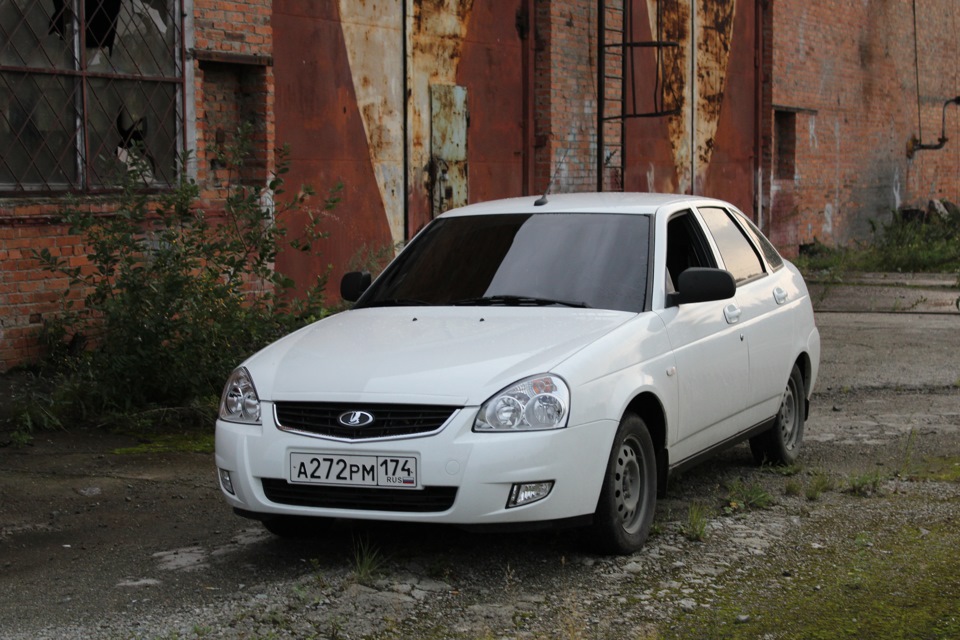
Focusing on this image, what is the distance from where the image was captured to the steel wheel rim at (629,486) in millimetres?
5293

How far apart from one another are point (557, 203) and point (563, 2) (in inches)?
375

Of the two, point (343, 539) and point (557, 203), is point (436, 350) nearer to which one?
point (343, 539)

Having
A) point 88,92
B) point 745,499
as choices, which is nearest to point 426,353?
point 745,499

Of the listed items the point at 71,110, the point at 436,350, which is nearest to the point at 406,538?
the point at 436,350

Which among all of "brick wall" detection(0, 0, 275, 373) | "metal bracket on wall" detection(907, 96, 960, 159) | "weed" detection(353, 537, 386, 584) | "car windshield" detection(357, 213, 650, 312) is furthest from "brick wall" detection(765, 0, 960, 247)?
"weed" detection(353, 537, 386, 584)

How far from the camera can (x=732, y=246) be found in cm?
698

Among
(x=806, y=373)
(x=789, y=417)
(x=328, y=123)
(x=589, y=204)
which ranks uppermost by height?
(x=328, y=123)

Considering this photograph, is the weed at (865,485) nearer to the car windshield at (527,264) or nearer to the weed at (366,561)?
the car windshield at (527,264)

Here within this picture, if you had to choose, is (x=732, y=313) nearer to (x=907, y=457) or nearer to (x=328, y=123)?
(x=907, y=457)

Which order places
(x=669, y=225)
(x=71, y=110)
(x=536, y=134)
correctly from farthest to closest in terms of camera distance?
1. (x=536, y=134)
2. (x=71, y=110)
3. (x=669, y=225)

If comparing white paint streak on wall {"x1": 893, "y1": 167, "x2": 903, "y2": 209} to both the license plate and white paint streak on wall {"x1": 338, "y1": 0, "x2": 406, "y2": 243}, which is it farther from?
the license plate

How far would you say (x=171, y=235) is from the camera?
842 cm

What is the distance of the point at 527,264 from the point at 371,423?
1.52 metres

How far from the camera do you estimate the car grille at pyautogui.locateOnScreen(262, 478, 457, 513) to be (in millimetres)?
4867
